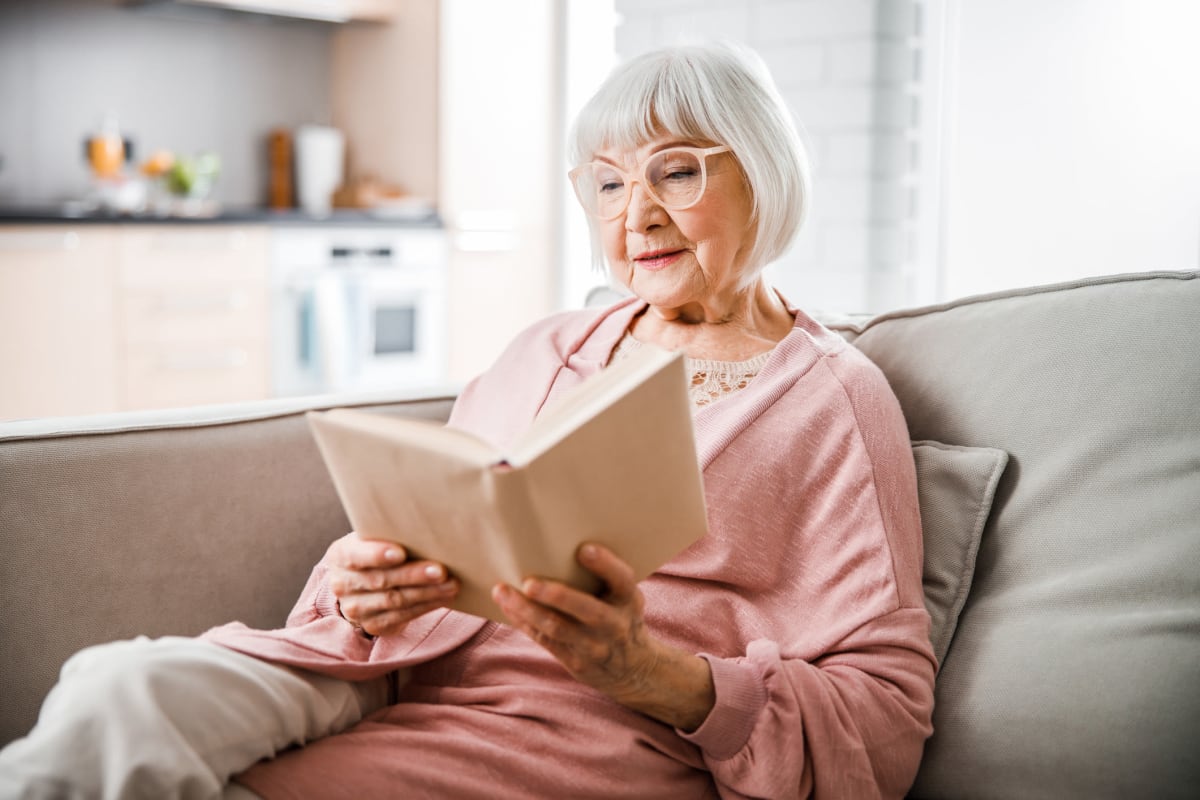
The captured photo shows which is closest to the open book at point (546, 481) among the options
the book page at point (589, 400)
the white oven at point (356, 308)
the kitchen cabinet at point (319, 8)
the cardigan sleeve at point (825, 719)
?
the book page at point (589, 400)

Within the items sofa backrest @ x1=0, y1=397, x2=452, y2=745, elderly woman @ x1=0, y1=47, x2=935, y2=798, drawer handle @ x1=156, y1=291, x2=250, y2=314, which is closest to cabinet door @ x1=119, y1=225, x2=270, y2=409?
drawer handle @ x1=156, y1=291, x2=250, y2=314

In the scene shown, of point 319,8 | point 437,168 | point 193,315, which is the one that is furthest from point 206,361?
point 319,8

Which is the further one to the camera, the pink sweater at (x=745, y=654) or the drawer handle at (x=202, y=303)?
the drawer handle at (x=202, y=303)

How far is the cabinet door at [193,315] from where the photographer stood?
3723 mm

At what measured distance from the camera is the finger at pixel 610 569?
0.90 m

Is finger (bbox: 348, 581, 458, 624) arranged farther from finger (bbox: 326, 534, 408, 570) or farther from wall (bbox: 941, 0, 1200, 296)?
wall (bbox: 941, 0, 1200, 296)

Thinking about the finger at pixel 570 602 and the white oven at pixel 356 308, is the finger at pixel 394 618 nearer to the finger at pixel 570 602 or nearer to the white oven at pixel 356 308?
the finger at pixel 570 602

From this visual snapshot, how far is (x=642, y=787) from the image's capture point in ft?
3.59

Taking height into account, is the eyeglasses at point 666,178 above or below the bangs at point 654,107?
below

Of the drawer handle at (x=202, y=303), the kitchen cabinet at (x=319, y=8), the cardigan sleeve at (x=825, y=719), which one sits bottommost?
the cardigan sleeve at (x=825, y=719)

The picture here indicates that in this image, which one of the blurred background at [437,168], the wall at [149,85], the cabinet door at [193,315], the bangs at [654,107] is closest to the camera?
the bangs at [654,107]

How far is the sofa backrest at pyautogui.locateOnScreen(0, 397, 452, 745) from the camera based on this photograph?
126cm

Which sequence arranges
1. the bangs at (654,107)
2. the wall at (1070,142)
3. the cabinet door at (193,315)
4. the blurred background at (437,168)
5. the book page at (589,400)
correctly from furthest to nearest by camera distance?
1. the cabinet door at (193,315)
2. the blurred background at (437,168)
3. the wall at (1070,142)
4. the bangs at (654,107)
5. the book page at (589,400)

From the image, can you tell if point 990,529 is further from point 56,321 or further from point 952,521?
point 56,321
